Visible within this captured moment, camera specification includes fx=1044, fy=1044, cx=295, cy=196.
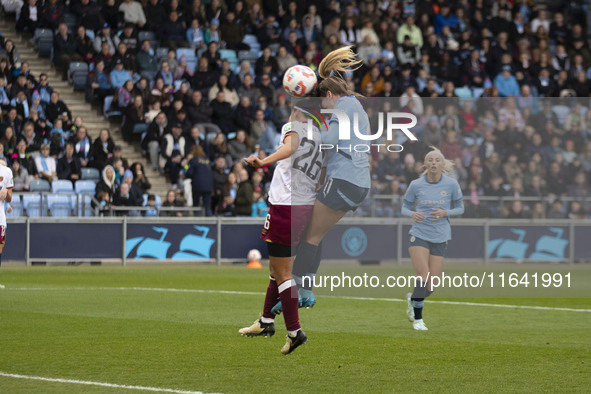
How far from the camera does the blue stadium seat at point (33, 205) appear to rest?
70.0 ft

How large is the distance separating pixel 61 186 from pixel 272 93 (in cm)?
691

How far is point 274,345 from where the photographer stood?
9.84 m

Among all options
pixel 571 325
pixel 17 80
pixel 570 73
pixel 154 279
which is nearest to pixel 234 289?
pixel 154 279

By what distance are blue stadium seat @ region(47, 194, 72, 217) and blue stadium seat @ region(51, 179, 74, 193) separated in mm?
285

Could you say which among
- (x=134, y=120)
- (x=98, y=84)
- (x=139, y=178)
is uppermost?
(x=98, y=84)

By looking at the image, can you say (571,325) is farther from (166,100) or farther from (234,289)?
(166,100)

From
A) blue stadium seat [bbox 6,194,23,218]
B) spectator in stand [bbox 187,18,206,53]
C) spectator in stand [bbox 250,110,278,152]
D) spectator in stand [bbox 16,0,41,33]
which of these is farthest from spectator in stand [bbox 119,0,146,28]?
blue stadium seat [bbox 6,194,23,218]

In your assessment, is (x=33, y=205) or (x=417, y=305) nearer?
(x=417, y=305)

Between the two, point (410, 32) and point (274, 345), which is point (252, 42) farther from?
point (274, 345)

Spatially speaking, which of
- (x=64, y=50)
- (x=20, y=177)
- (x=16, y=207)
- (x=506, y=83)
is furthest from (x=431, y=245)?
(x=506, y=83)

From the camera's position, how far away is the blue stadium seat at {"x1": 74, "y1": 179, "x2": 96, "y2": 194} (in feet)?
73.0

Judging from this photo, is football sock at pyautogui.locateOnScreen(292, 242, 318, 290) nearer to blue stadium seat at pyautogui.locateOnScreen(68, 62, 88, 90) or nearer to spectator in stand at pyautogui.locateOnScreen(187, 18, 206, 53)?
blue stadium seat at pyautogui.locateOnScreen(68, 62, 88, 90)

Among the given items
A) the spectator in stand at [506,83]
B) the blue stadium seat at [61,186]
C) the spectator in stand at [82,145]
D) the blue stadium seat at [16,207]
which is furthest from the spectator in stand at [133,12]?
the spectator in stand at [506,83]

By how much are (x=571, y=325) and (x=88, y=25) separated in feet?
56.3
